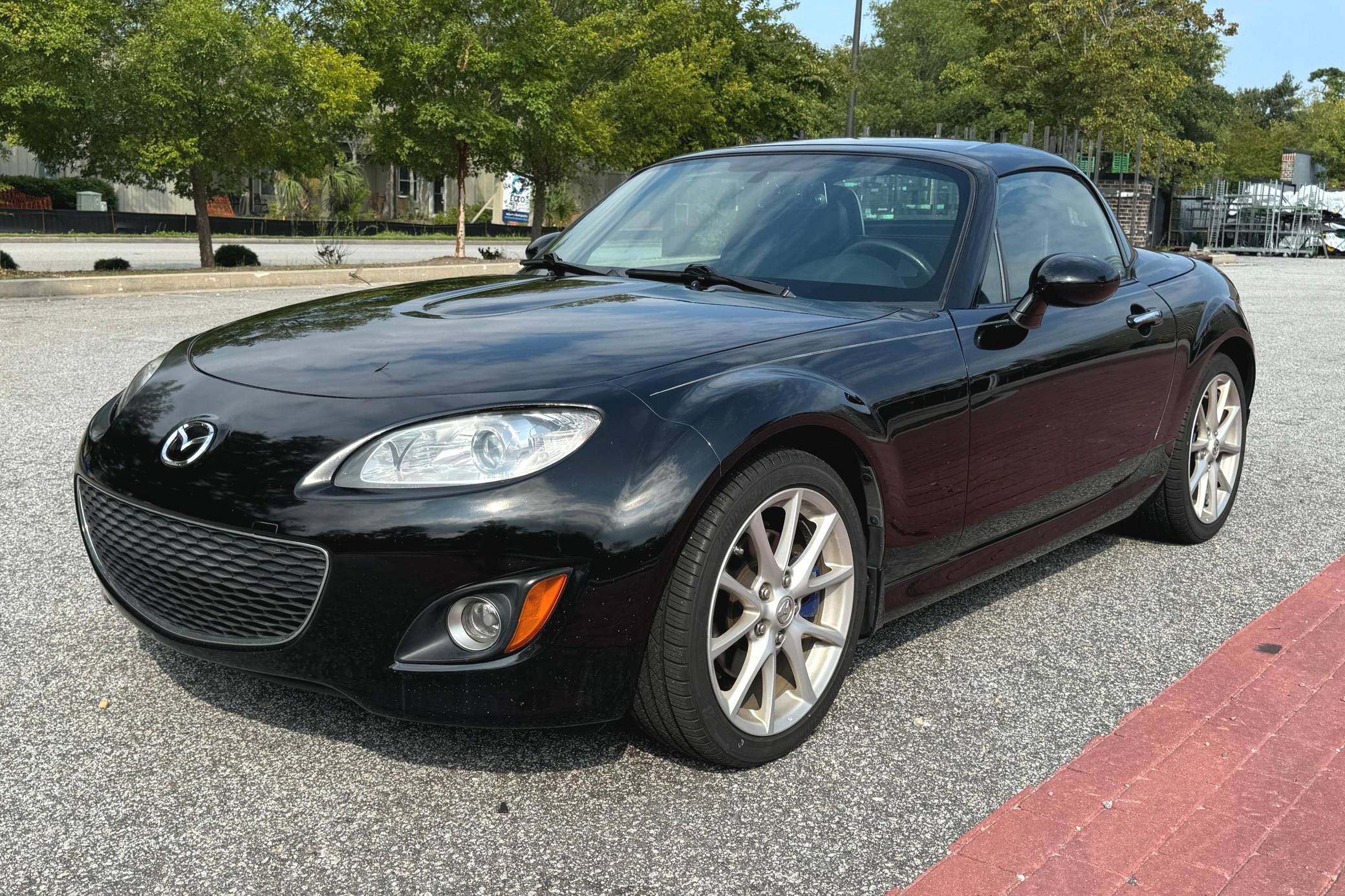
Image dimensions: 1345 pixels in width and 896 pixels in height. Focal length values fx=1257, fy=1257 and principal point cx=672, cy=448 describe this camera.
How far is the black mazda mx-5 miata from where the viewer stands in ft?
8.33

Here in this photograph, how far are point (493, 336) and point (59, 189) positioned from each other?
40127mm

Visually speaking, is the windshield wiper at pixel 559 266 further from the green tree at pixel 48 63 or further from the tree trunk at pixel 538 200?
the tree trunk at pixel 538 200

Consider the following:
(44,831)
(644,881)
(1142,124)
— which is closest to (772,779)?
(644,881)

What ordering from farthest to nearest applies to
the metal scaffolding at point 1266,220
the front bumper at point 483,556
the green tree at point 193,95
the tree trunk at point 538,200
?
the metal scaffolding at point 1266,220 → the tree trunk at point 538,200 → the green tree at point 193,95 → the front bumper at point 483,556

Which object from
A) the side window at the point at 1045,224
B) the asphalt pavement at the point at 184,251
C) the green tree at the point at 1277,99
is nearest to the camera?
the side window at the point at 1045,224

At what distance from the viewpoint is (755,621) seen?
2883mm

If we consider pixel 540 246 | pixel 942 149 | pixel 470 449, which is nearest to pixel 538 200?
pixel 540 246

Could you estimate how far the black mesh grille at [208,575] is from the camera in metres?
2.58

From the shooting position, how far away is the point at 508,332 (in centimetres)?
313

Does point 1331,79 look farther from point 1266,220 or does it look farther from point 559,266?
point 559,266

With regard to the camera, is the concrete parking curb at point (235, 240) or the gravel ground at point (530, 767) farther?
the concrete parking curb at point (235, 240)

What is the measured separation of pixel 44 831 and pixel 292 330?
136 centimetres

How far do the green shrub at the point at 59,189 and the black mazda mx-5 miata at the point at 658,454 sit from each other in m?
37.3

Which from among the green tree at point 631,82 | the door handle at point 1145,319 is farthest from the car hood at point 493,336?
the green tree at point 631,82
